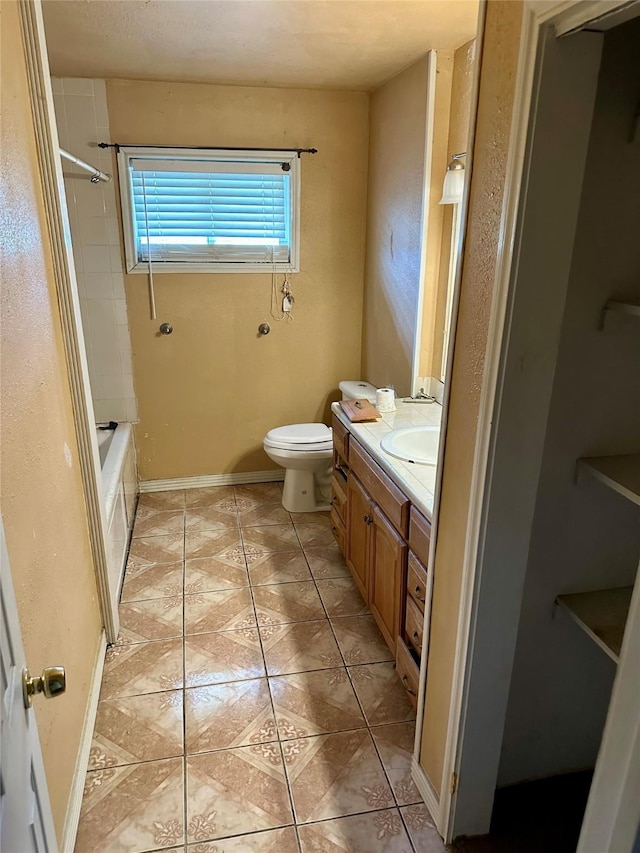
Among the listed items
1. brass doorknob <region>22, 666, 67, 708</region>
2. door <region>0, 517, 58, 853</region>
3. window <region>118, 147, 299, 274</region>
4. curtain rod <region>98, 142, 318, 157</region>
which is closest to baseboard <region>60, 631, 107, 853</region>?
door <region>0, 517, 58, 853</region>

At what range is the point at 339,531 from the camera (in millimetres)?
2904

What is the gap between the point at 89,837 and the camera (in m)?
1.61

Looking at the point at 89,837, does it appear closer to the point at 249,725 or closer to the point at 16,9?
the point at 249,725

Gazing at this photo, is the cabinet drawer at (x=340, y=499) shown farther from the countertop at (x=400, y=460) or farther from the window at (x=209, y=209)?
the window at (x=209, y=209)

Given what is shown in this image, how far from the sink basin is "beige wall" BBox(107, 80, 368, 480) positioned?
4.72ft

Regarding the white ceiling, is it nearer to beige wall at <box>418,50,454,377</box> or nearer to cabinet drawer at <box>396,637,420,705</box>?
beige wall at <box>418,50,454,377</box>

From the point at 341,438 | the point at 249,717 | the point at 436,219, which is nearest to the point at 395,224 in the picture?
the point at 436,219

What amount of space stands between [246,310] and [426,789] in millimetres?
2697

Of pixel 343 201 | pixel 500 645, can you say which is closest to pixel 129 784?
pixel 500 645

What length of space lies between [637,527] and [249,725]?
1401mm

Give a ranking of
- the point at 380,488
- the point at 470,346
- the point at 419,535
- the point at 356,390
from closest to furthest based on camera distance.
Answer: the point at 470,346
the point at 419,535
the point at 380,488
the point at 356,390

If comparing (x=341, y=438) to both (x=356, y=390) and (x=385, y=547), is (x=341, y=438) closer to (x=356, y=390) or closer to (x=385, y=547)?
(x=385, y=547)

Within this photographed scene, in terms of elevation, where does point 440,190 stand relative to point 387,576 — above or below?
above

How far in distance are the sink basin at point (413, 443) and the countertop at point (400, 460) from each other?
38 millimetres
